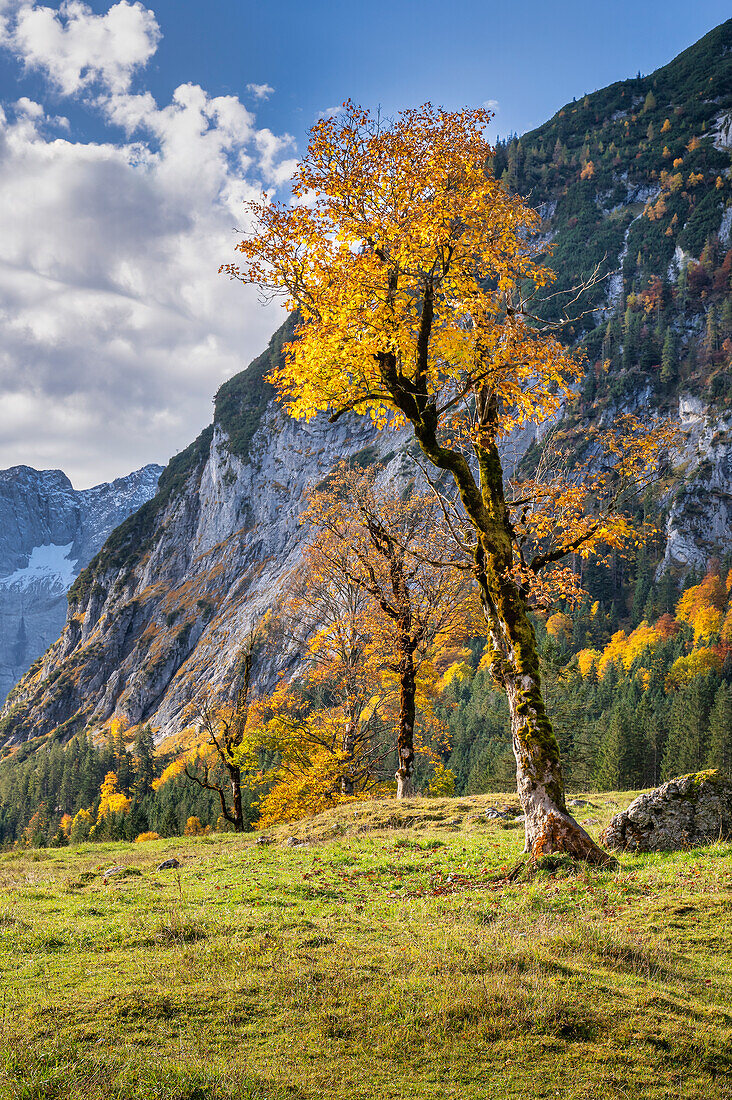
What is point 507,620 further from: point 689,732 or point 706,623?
point 706,623

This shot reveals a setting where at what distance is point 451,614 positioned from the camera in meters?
27.5

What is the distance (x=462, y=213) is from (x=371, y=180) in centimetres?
219

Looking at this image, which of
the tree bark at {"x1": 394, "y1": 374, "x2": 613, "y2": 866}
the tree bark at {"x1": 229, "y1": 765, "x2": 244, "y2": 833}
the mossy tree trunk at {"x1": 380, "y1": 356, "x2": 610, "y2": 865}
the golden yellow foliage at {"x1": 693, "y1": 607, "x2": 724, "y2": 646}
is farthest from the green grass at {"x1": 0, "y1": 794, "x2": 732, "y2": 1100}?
the golden yellow foliage at {"x1": 693, "y1": 607, "x2": 724, "y2": 646}

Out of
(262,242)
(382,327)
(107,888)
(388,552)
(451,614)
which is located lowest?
(107,888)

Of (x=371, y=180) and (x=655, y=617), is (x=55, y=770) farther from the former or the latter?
(x=371, y=180)

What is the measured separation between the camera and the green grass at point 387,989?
18.5 ft

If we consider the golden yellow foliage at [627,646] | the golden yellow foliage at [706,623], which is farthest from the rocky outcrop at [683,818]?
the golden yellow foliage at [706,623]

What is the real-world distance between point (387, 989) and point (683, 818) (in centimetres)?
981

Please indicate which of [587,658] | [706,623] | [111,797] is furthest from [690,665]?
[111,797]

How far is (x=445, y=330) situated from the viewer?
1482cm

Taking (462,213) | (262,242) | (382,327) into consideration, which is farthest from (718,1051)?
(262,242)

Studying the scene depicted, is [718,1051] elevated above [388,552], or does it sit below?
below

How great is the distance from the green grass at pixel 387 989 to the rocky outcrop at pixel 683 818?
2.66 feet

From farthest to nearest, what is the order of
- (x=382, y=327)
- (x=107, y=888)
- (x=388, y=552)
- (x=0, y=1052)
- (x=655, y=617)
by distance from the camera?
(x=655, y=617) < (x=388, y=552) < (x=107, y=888) < (x=382, y=327) < (x=0, y=1052)
